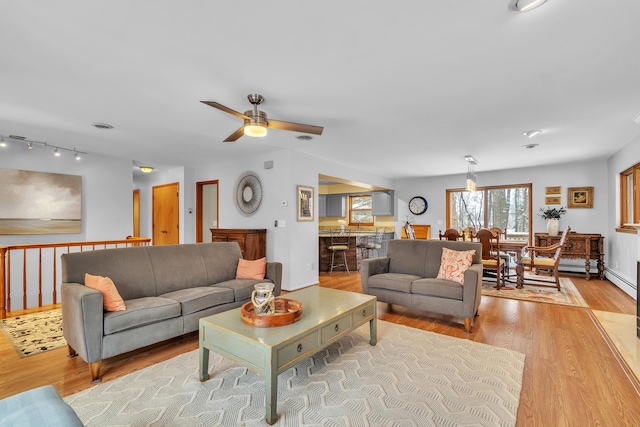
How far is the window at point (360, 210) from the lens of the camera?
9484 mm

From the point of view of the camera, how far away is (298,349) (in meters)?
2.04

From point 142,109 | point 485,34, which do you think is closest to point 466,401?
point 485,34

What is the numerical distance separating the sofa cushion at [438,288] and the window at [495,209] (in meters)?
4.54

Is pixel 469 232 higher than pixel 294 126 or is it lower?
lower

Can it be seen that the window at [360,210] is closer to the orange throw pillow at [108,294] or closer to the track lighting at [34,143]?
the track lighting at [34,143]

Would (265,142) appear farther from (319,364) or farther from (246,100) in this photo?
(319,364)

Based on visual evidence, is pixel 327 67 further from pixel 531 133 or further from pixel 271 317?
pixel 531 133

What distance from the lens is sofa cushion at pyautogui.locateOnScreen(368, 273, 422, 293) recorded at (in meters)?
3.69

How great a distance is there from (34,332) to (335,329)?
322 centimetres

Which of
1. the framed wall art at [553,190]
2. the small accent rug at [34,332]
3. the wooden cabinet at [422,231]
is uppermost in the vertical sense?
the framed wall art at [553,190]

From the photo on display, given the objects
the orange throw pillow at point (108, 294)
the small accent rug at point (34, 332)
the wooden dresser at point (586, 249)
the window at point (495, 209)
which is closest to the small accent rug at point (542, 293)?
the wooden dresser at point (586, 249)

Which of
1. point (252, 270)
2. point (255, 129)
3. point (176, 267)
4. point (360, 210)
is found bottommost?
point (252, 270)

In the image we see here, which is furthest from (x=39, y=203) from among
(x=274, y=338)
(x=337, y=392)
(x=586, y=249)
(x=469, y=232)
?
(x=586, y=249)

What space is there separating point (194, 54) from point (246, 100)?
2.74 feet
